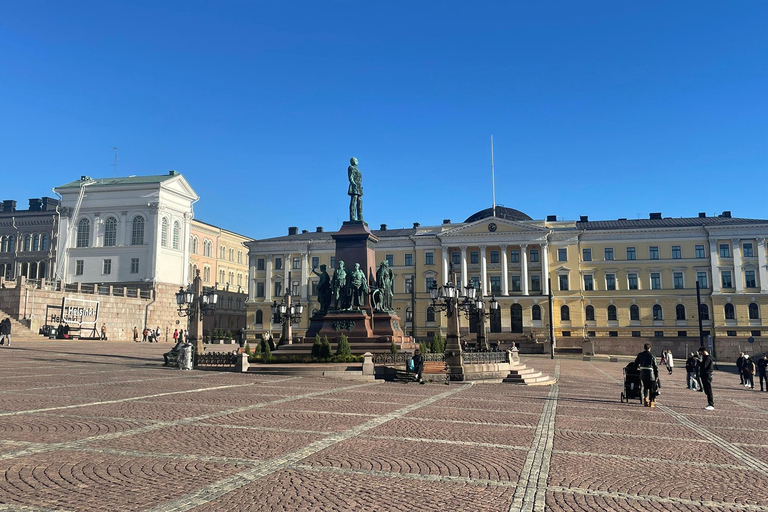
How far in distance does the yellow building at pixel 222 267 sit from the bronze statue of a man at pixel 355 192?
56.2 m

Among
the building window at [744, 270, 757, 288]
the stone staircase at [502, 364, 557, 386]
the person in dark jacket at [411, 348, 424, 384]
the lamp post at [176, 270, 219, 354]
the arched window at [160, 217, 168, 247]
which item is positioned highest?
the arched window at [160, 217, 168, 247]

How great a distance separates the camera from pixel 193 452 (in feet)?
28.0

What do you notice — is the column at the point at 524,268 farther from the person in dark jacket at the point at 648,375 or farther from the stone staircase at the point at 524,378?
the person in dark jacket at the point at 648,375

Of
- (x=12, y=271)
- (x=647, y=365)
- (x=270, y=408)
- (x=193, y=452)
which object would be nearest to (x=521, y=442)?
(x=193, y=452)

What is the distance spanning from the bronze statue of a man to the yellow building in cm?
5618

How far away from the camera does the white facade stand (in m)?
71.8

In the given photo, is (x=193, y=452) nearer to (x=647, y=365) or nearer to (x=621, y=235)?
(x=647, y=365)

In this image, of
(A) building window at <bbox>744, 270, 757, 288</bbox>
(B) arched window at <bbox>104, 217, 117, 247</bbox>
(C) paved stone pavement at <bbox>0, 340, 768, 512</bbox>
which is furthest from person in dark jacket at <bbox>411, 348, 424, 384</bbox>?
(A) building window at <bbox>744, 270, 757, 288</bbox>

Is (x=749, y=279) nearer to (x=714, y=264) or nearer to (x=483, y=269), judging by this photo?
(x=714, y=264)

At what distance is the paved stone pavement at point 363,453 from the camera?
647cm

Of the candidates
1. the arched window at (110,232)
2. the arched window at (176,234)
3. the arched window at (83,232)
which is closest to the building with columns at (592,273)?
the arched window at (176,234)

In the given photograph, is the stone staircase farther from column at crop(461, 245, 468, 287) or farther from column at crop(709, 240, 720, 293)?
column at crop(709, 240, 720, 293)

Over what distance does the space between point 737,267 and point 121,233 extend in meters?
72.9

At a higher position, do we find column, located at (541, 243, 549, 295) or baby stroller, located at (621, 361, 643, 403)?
column, located at (541, 243, 549, 295)
